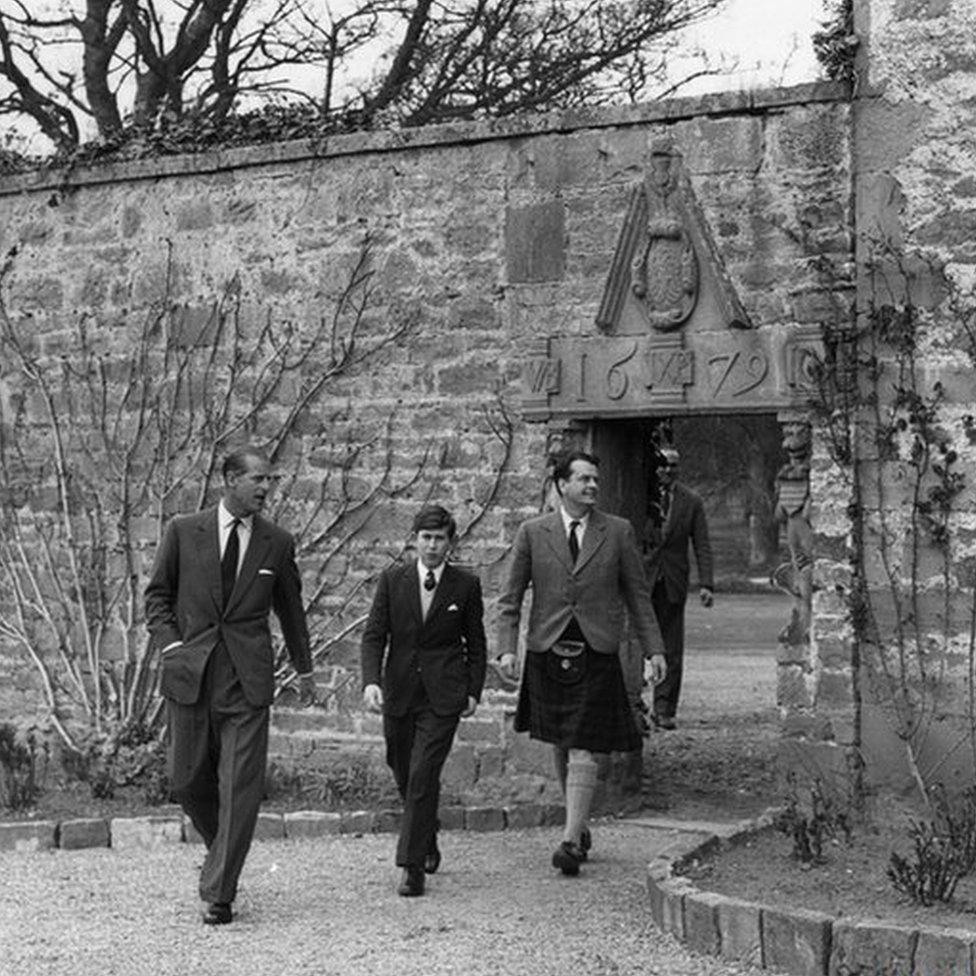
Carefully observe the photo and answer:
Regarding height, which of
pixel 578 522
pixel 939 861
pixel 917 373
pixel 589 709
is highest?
pixel 917 373

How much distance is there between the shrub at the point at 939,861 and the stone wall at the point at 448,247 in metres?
2.43

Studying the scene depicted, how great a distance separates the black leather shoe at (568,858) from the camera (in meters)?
8.63

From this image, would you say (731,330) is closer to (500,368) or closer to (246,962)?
(500,368)

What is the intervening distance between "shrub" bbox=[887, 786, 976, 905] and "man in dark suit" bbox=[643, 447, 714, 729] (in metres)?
4.13

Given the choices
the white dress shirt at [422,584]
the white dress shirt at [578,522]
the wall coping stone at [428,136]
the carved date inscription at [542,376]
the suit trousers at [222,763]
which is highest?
the wall coping stone at [428,136]

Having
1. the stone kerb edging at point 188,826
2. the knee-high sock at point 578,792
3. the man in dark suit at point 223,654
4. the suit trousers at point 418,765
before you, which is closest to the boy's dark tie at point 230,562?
the man in dark suit at point 223,654

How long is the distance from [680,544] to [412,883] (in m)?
4.99

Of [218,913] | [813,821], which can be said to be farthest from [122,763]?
[813,821]

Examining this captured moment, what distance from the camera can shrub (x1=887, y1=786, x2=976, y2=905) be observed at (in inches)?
285

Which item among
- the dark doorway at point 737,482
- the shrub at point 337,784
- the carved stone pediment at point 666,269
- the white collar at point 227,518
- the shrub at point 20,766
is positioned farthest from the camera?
the dark doorway at point 737,482

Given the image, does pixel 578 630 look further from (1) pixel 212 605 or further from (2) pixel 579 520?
(1) pixel 212 605

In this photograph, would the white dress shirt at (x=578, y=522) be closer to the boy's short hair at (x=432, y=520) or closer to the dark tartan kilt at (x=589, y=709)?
the dark tartan kilt at (x=589, y=709)

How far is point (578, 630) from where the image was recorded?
8.92 metres

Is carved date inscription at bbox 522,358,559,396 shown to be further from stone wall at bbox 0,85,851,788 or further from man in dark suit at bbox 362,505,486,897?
man in dark suit at bbox 362,505,486,897
